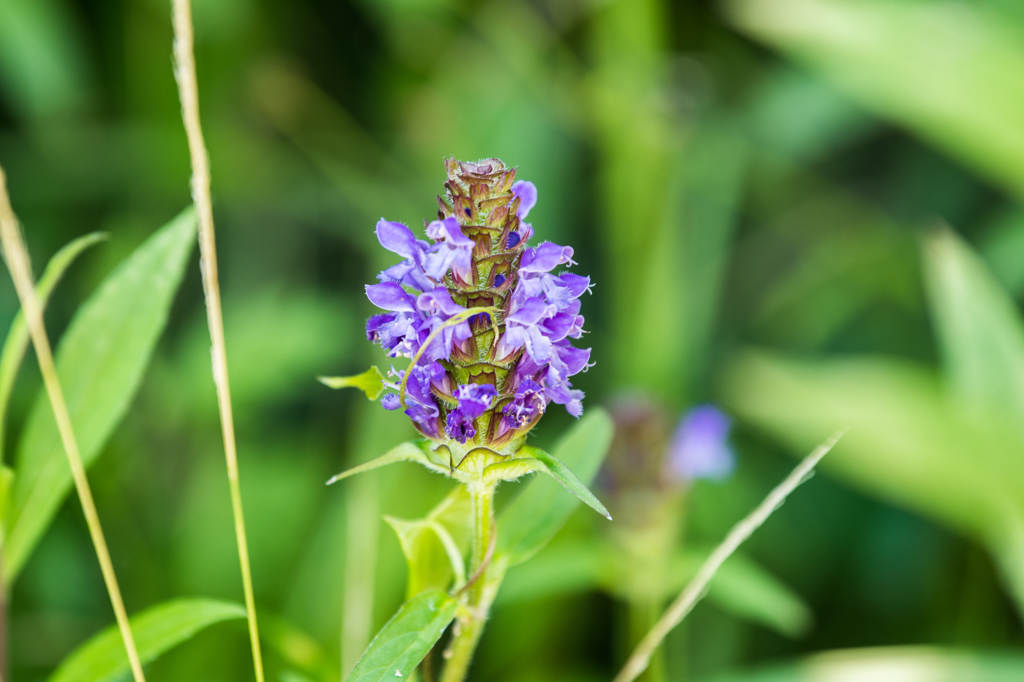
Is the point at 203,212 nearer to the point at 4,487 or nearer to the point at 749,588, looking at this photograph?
the point at 4,487

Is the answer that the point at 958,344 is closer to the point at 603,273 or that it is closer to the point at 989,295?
the point at 989,295

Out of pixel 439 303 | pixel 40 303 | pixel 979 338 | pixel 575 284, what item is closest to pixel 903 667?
pixel 979 338

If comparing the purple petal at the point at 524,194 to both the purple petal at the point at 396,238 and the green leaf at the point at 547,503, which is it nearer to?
the purple petal at the point at 396,238

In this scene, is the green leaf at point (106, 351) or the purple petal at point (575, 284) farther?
the green leaf at point (106, 351)

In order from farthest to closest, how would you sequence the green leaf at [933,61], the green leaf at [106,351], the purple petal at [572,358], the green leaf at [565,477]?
the green leaf at [933,61]
the green leaf at [106,351]
the purple petal at [572,358]
the green leaf at [565,477]

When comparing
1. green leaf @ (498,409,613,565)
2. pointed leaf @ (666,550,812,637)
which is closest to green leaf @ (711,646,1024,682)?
pointed leaf @ (666,550,812,637)

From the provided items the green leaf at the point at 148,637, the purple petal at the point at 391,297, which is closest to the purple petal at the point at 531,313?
the purple petal at the point at 391,297

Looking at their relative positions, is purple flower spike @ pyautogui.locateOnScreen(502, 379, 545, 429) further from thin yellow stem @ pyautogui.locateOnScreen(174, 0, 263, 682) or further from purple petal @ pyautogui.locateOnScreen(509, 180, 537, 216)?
thin yellow stem @ pyautogui.locateOnScreen(174, 0, 263, 682)

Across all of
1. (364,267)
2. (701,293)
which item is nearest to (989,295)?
(701,293)
